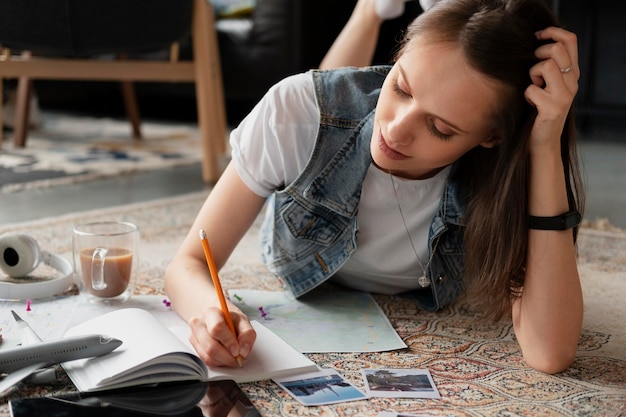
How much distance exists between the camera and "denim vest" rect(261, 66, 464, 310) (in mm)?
1371

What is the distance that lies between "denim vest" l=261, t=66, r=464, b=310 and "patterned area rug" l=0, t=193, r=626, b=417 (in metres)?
0.11

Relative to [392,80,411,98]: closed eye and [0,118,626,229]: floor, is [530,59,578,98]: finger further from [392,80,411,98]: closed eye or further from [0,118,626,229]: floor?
[0,118,626,229]: floor

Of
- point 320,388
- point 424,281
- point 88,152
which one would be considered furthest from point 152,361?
point 88,152

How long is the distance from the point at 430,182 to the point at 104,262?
56cm

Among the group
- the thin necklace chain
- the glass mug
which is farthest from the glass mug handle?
the thin necklace chain

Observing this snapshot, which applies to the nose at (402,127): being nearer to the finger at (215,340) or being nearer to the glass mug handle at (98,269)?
the finger at (215,340)

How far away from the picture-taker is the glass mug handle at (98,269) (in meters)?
1.42

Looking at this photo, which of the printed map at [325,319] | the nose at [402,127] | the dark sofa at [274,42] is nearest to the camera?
the nose at [402,127]

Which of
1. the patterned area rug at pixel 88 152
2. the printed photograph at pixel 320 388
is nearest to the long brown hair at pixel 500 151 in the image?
the printed photograph at pixel 320 388

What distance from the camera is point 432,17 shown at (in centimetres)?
119

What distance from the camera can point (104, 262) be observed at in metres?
1.43

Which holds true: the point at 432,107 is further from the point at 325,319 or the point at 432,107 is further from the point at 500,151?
the point at 325,319

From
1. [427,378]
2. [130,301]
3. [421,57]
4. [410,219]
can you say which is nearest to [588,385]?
[427,378]

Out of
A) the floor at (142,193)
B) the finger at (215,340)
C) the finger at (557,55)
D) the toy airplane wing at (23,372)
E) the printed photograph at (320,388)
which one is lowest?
the floor at (142,193)
